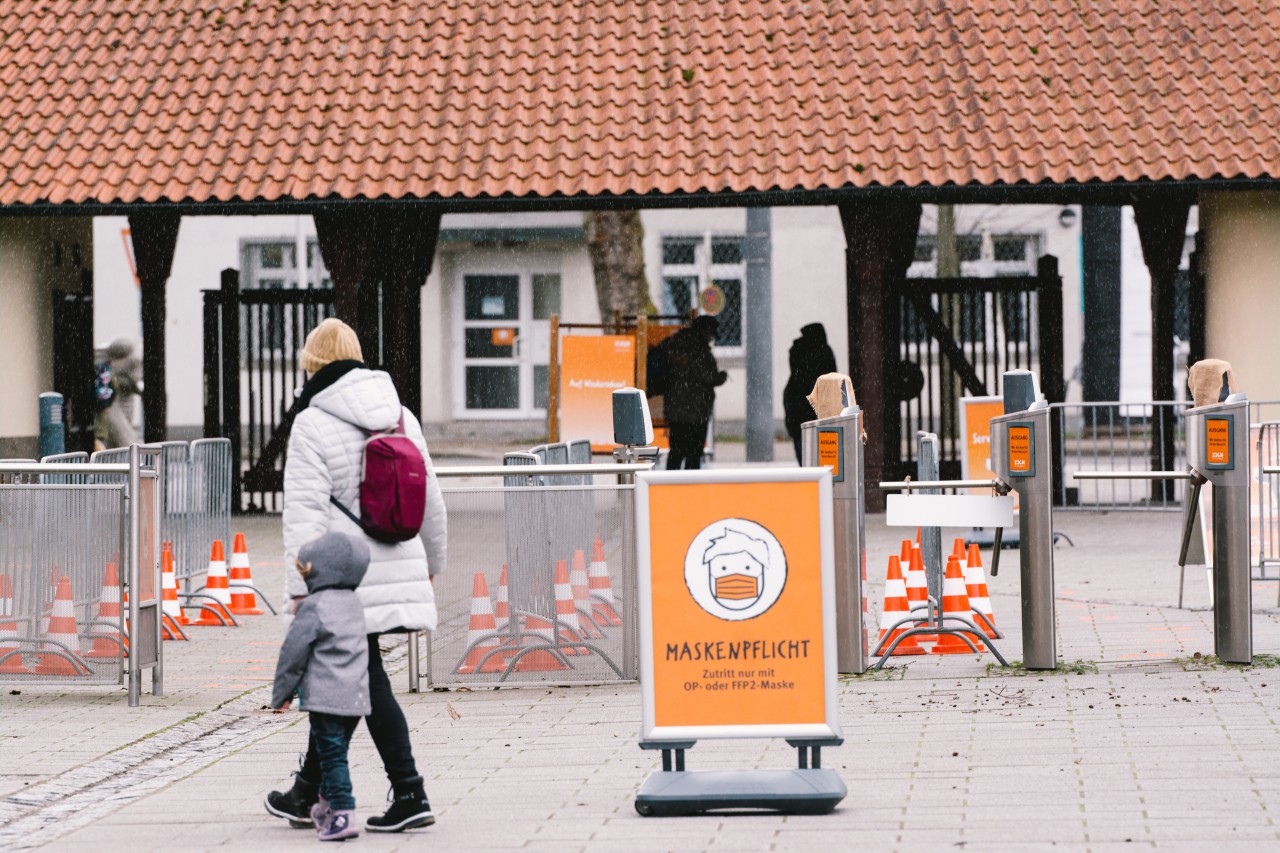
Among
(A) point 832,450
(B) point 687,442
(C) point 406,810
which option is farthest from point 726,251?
(C) point 406,810

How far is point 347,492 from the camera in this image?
6035 mm

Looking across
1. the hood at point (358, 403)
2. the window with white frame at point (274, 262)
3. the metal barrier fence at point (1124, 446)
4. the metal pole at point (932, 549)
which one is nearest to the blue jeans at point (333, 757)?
the hood at point (358, 403)

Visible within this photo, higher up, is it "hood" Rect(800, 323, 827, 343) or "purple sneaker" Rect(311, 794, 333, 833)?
"hood" Rect(800, 323, 827, 343)

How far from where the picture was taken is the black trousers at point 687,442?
18656mm

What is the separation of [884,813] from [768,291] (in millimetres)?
19935

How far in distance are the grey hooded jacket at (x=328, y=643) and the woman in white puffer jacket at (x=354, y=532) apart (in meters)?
0.10

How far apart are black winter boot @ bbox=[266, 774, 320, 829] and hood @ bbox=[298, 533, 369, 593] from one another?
64cm

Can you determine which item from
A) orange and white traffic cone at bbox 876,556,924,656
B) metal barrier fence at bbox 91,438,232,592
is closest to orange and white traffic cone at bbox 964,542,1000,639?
orange and white traffic cone at bbox 876,556,924,656

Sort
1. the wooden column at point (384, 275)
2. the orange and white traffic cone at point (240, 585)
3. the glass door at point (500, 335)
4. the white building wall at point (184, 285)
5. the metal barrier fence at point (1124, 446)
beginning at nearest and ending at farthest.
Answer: the orange and white traffic cone at point (240, 585), the metal barrier fence at point (1124, 446), the wooden column at point (384, 275), the glass door at point (500, 335), the white building wall at point (184, 285)

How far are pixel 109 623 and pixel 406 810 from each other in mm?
3184

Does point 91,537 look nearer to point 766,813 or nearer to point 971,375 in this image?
point 766,813

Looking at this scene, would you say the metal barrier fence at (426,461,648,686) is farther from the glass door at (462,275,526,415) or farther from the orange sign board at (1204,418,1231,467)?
the glass door at (462,275,526,415)

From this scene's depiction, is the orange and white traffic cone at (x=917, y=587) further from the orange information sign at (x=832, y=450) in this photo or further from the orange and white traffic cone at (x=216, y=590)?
the orange and white traffic cone at (x=216, y=590)

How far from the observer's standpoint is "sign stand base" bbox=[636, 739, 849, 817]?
6008 millimetres
